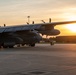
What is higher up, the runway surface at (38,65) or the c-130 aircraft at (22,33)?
the c-130 aircraft at (22,33)

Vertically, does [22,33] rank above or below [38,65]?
above

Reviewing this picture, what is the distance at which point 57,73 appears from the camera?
13.0 m

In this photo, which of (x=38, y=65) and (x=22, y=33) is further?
(x=22, y=33)

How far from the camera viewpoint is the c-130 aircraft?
129 feet

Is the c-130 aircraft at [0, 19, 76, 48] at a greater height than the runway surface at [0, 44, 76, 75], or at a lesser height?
greater

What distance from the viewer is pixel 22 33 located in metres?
42.3

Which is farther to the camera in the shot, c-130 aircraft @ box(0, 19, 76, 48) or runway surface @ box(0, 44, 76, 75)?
c-130 aircraft @ box(0, 19, 76, 48)

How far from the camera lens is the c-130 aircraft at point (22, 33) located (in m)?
39.2

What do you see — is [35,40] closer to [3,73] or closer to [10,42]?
[10,42]

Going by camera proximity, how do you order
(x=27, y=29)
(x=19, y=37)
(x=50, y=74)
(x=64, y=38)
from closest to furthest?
(x=50, y=74)
(x=27, y=29)
(x=19, y=37)
(x=64, y=38)

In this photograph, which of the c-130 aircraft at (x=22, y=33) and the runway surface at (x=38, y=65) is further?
the c-130 aircraft at (x=22, y=33)

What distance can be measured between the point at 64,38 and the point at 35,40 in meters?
79.1

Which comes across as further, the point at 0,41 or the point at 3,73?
the point at 0,41

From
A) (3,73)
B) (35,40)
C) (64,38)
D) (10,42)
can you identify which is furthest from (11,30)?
(64,38)
